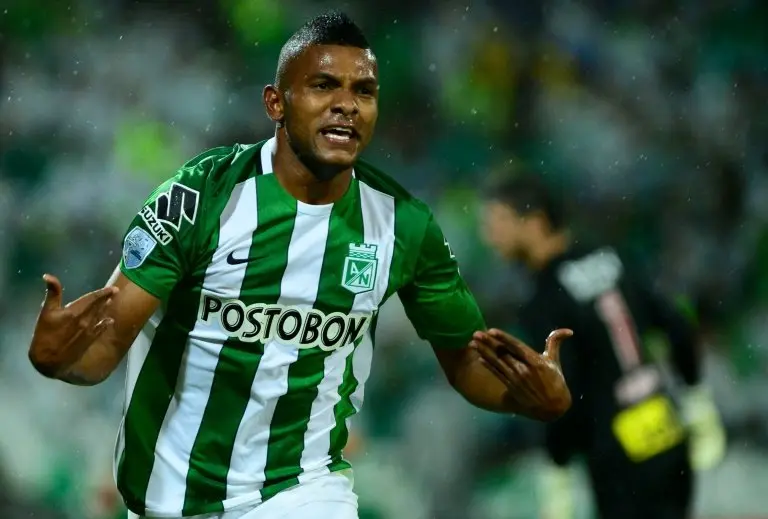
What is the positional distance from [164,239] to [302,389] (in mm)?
415

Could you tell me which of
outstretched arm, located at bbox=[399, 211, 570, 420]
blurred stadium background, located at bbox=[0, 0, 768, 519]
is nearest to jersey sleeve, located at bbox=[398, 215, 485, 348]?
outstretched arm, located at bbox=[399, 211, 570, 420]

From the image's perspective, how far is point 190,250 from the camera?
2.35 meters

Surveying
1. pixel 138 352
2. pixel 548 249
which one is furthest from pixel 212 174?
pixel 548 249

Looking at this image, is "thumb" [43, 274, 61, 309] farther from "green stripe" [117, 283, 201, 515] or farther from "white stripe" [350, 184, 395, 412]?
"white stripe" [350, 184, 395, 412]

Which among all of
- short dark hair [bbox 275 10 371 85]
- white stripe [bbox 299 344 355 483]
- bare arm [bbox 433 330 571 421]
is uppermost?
short dark hair [bbox 275 10 371 85]

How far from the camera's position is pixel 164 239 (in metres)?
2.30

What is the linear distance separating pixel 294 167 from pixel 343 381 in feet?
1.49

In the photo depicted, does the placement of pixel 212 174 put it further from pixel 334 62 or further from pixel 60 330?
pixel 60 330

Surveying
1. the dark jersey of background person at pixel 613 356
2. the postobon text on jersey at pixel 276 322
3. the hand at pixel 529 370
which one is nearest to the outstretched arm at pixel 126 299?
the postobon text on jersey at pixel 276 322

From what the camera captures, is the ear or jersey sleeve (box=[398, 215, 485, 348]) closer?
the ear

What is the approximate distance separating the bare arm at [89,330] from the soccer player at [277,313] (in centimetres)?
4

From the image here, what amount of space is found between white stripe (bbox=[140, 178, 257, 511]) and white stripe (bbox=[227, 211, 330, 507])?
90mm

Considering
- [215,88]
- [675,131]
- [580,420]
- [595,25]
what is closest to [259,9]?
[215,88]

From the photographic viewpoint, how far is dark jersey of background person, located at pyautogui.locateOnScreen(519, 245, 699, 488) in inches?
163
